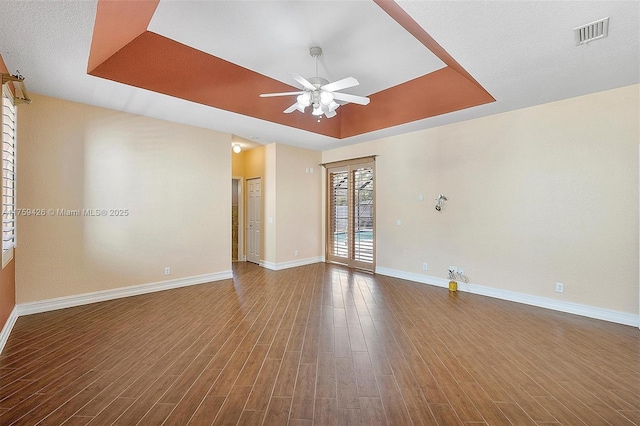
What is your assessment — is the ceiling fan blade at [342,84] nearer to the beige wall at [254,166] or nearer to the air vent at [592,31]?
the air vent at [592,31]

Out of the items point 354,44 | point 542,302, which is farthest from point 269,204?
point 542,302

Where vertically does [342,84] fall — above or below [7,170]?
above

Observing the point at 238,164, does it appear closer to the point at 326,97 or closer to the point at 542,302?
the point at 326,97

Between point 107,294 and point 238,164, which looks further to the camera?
point 238,164

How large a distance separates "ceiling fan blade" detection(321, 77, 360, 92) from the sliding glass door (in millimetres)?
3073

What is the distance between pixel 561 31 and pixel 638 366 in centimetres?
296

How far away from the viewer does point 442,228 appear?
4941 mm

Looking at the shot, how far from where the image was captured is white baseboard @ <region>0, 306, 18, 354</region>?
2.65 m

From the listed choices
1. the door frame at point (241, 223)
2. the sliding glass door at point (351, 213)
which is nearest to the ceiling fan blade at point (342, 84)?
the sliding glass door at point (351, 213)

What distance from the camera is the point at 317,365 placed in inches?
93.4

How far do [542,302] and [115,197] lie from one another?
253 inches

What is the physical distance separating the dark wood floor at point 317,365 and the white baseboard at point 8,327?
62mm

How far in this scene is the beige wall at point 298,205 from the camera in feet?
20.6

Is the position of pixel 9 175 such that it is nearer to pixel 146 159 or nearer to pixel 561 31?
pixel 146 159
